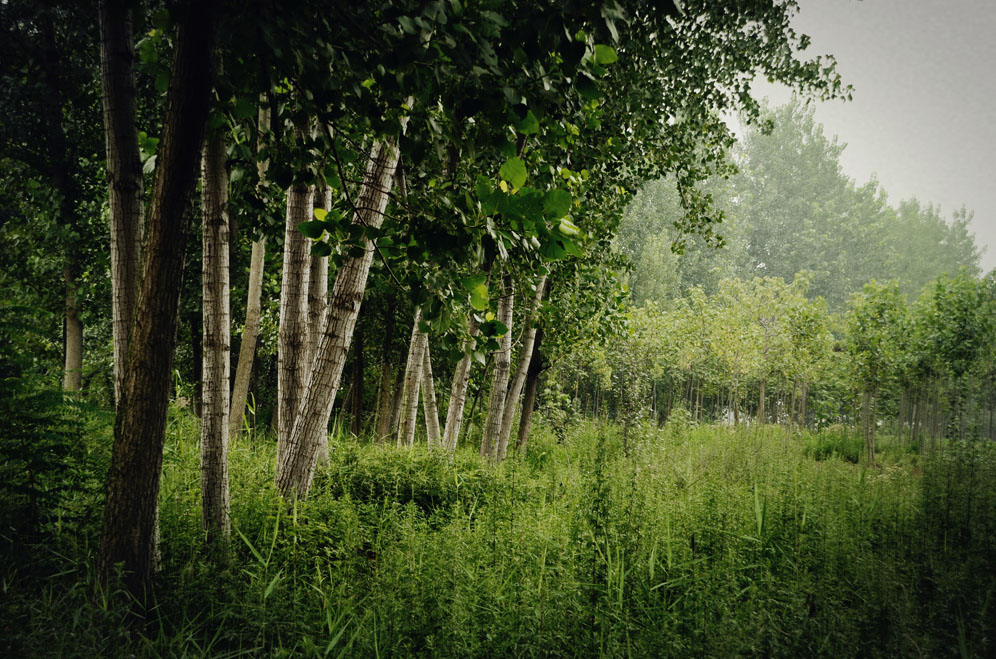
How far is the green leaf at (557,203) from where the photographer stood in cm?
144

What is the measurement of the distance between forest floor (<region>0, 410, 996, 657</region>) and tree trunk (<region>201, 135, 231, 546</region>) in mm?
190

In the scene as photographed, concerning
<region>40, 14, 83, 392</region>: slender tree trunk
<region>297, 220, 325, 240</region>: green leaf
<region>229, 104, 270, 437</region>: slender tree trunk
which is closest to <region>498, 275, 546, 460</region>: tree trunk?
<region>229, 104, 270, 437</region>: slender tree trunk

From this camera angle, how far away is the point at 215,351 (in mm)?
3260

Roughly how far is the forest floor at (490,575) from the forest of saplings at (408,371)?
28 mm

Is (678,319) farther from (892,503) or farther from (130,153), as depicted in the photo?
(130,153)

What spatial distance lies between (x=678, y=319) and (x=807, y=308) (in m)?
5.64

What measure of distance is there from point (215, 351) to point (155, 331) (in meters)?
1.01

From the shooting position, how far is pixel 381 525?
3705 millimetres

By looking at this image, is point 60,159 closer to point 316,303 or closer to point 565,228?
point 316,303

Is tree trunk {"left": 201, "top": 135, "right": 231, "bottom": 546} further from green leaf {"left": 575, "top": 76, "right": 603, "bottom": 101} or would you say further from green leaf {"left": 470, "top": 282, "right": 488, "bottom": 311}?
green leaf {"left": 575, "top": 76, "right": 603, "bottom": 101}

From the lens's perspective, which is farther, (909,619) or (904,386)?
(904,386)

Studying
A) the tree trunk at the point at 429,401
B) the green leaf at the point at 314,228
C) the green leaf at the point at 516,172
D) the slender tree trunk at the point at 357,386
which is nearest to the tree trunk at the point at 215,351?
the green leaf at the point at 314,228

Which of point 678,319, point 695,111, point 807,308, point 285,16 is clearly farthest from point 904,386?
point 285,16

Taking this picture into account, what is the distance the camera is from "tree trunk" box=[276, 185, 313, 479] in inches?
151
